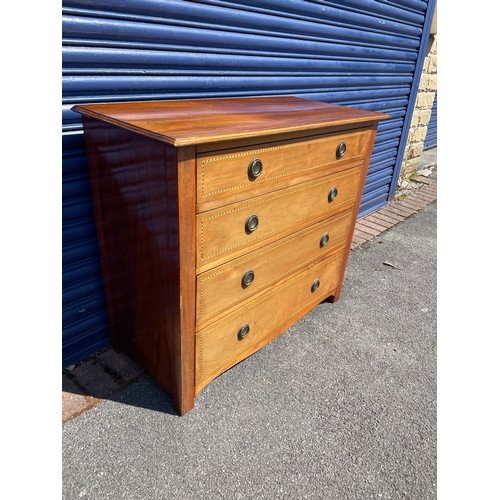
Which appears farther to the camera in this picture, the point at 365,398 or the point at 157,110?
the point at 365,398

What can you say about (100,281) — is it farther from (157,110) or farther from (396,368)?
(396,368)

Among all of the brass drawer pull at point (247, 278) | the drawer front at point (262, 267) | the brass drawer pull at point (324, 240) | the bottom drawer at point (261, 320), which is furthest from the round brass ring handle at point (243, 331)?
the brass drawer pull at point (324, 240)

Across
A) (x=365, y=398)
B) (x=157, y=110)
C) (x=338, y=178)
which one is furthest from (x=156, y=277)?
(x=365, y=398)

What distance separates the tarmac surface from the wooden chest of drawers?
7.9 inches

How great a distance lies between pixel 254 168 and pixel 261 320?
1.08m

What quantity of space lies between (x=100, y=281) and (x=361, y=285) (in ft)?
7.69

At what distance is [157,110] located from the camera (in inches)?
80.8

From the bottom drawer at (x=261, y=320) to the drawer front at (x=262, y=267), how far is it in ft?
0.28

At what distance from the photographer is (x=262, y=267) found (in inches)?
91.9

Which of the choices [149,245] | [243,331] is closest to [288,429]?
[243,331]

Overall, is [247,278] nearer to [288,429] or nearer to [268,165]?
[268,165]

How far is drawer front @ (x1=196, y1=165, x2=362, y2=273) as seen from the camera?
1.90 meters

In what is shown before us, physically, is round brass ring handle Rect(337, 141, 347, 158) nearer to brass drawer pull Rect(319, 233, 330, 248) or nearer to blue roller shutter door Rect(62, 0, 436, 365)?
brass drawer pull Rect(319, 233, 330, 248)

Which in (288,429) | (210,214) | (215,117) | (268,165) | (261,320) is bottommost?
(288,429)
